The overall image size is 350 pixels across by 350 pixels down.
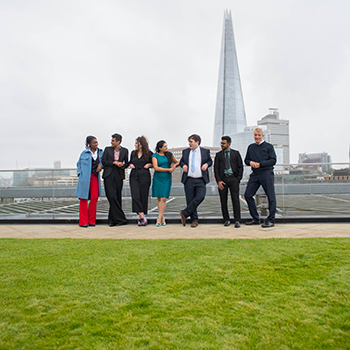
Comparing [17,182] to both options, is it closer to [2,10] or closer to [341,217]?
[2,10]

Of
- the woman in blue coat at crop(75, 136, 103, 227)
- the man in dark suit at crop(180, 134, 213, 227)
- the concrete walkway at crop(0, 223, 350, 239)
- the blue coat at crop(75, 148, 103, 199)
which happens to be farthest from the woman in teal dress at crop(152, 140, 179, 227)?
the blue coat at crop(75, 148, 103, 199)

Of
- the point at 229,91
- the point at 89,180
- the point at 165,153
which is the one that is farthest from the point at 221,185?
the point at 229,91

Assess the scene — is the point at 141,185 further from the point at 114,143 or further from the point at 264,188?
the point at 264,188

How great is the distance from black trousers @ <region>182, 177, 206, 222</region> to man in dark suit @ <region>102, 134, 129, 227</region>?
1419 mm

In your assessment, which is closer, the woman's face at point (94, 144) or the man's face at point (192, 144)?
the man's face at point (192, 144)

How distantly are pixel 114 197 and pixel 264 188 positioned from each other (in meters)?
3.09

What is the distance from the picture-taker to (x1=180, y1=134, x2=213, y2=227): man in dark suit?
5.77m

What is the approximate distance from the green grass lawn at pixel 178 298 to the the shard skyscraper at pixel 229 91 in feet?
320

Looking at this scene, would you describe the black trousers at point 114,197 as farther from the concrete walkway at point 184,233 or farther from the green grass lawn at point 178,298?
the green grass lawn at point 178,298

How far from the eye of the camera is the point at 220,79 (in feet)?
316

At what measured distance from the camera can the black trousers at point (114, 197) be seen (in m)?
6.02

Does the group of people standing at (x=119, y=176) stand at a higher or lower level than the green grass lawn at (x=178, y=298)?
higher

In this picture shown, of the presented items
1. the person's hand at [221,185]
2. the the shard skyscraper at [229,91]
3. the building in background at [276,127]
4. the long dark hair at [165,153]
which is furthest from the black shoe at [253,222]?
the building in background at [276,127]

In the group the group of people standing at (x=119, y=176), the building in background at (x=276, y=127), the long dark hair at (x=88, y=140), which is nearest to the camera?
the group of people standing at (x=119, y=176)
